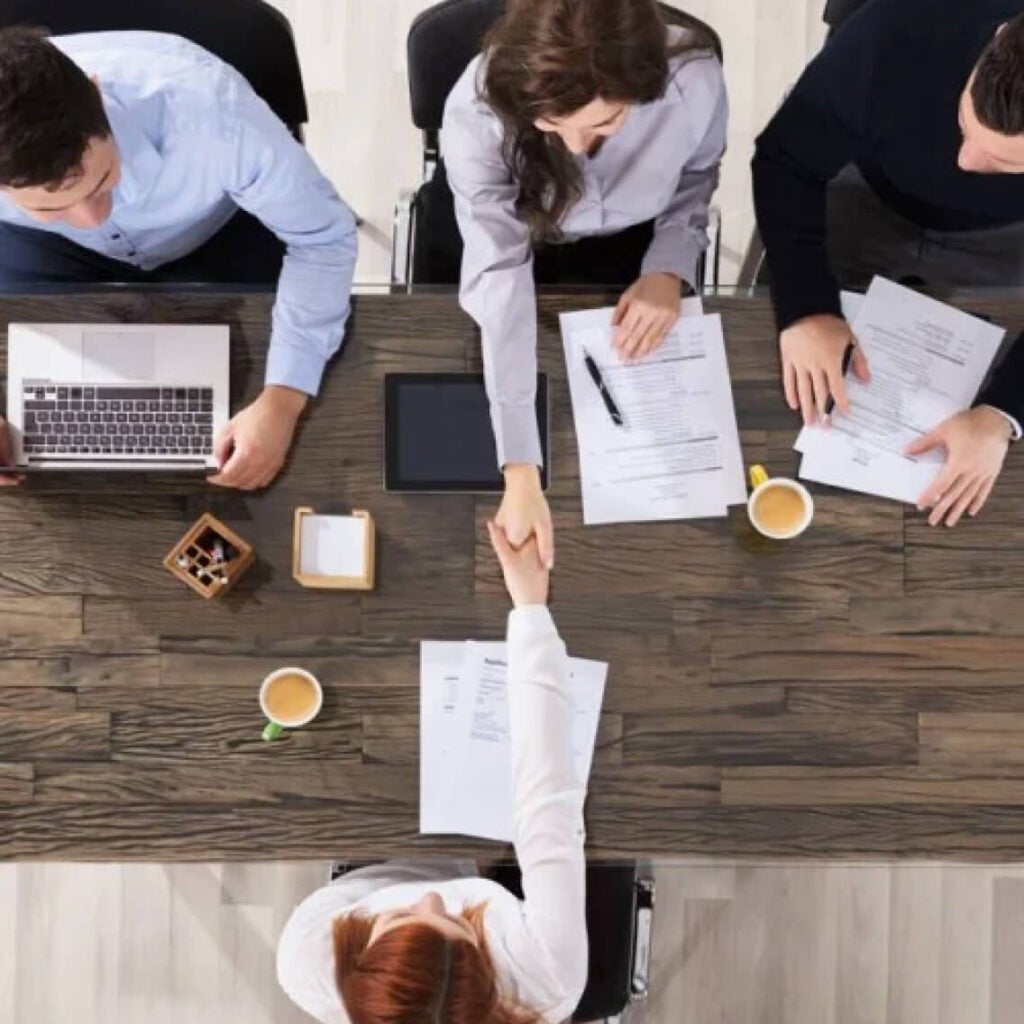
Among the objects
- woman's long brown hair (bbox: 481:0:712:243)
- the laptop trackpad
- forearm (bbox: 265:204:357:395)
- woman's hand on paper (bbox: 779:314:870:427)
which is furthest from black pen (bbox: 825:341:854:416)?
the laptop trackpad

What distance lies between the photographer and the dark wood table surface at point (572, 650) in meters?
1.60

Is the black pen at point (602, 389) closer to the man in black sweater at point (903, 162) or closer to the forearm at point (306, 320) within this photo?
the man in black sweater at point (903, 162)

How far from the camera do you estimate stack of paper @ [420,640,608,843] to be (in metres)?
1.58

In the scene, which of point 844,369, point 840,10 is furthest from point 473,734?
point 840,10

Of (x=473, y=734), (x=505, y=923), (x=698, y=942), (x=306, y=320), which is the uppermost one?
(x=306, y=320)

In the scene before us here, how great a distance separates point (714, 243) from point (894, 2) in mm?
528

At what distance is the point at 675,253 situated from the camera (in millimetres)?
1729

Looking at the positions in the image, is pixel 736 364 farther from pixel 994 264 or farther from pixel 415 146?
pixel 415 146

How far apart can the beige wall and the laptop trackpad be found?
1.03 metres

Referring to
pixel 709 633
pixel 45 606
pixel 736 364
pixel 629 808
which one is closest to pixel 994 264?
pixel 736 364

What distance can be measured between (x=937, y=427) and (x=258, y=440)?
92 centimetres

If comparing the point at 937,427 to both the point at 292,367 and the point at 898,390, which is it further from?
the point at 292,367

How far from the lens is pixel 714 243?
2041 mm

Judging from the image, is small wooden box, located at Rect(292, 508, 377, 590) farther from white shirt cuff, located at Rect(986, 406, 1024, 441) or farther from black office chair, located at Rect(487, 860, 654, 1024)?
white shirt cuff, located at Rect(986, 406, 1024, 441)
